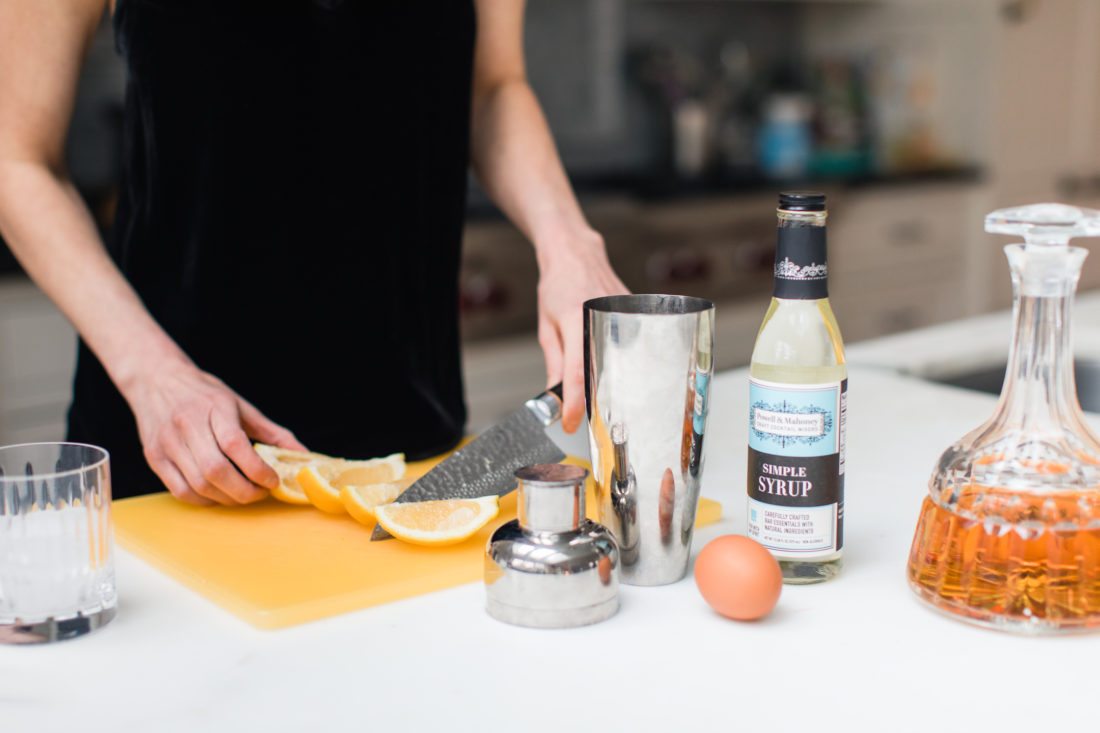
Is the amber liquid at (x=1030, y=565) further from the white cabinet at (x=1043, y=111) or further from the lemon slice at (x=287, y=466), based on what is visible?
the white cabinet at (x=1043, y=111)

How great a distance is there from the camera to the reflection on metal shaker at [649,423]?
2.38 ft

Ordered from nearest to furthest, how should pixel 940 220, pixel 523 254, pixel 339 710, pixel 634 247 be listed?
pixel 339 710 < pixel 523 254 < pixel 634 247 < pixel 940 220

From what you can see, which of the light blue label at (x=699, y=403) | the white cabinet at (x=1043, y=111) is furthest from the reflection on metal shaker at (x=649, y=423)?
the white cabinet at (x=1043, y=111)

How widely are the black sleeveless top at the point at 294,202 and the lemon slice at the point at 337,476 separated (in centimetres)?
22

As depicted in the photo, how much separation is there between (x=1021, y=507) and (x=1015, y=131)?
3.71m

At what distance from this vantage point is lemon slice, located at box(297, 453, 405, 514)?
0.89m

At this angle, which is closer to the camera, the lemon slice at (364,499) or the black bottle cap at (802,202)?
the black bottle cap at (802,202)

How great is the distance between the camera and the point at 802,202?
68 cm

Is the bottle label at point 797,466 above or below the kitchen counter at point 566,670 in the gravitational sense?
above

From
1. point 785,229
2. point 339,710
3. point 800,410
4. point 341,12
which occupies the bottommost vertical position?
point 339,710

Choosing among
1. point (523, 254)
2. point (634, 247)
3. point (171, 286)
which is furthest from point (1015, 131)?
point (171, 286)

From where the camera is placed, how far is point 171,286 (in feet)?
4.17

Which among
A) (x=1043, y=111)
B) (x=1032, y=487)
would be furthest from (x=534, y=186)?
(x=1043, y=111)

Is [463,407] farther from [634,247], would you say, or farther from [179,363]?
[634,247]
